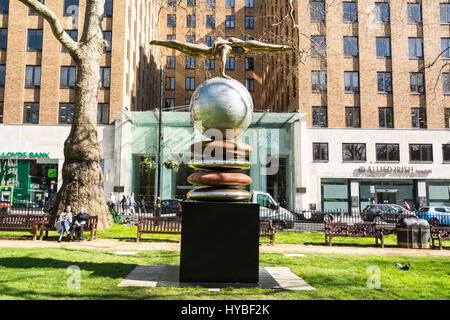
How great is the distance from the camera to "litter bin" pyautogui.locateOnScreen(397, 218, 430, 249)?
13359 millimetres

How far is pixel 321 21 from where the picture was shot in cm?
3350

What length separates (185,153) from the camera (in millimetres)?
31125

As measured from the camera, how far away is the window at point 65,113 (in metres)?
32.7

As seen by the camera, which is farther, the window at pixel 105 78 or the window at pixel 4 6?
the window at pixel 4 6

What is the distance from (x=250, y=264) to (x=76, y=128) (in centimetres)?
1253

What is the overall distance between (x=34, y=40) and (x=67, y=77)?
186 inches

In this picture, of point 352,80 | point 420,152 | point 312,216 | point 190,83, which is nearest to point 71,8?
point 190,83

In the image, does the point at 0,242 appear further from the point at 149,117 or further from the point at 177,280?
the point at 149,117

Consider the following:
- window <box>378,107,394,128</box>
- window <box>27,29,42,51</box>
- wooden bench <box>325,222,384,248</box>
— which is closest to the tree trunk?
wooden bench <box>325,222,384,248</box>

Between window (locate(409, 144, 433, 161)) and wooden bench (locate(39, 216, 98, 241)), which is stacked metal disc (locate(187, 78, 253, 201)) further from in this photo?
window (locate(409, 144, 433, 161))

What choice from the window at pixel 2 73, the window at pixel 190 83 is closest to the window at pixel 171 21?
the window at pixel 190 83

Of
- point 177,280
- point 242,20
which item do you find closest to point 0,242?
point 177,280

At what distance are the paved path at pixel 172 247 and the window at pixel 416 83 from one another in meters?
24.5

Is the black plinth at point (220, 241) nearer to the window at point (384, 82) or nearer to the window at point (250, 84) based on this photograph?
the window at point (384, 82)
